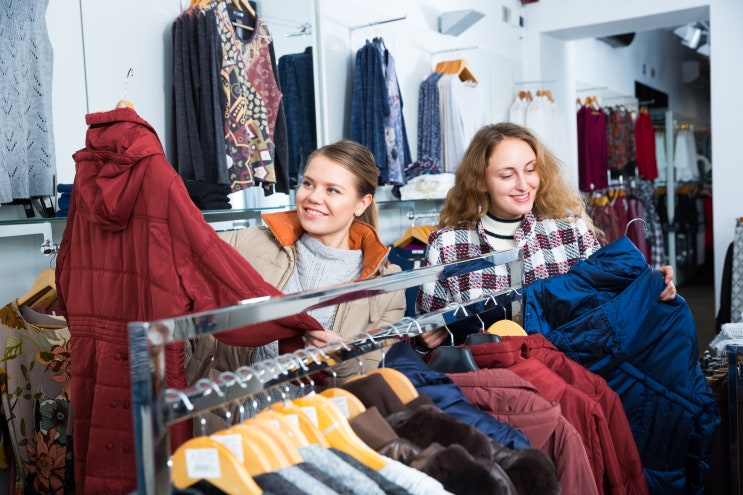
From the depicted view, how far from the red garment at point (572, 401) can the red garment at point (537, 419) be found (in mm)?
156

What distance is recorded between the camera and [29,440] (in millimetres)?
2365

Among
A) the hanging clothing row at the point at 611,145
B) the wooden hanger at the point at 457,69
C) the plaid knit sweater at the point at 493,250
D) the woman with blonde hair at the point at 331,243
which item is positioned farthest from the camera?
the hanging clothing row at the point at 611,145

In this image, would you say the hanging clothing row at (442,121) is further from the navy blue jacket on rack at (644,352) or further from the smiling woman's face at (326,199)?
the navy blue jacket on rack at (644,352)

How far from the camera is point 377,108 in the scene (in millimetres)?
4438

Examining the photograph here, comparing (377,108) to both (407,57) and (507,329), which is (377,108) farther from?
(507,329)

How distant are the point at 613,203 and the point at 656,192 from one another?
1971 mm

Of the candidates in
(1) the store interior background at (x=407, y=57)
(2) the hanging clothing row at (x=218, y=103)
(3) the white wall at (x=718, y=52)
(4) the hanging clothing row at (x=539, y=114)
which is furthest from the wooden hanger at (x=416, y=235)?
(3) the white wall at (x=718, y=52)

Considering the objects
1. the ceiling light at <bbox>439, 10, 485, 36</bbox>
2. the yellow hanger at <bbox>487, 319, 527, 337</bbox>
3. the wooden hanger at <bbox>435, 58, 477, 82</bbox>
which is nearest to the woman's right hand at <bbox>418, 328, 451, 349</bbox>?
the yellow hanger at <bbox>487, 319, 527, 337</bbox>

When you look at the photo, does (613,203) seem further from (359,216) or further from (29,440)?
(29,440)

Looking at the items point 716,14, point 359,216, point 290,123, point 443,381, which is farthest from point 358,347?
point 716,14

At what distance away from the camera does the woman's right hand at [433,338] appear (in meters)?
1.99

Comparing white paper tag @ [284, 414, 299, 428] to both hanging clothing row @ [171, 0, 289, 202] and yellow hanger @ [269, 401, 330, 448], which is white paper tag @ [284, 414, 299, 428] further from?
hanging clothing row @ [171, 0, 289, 202]

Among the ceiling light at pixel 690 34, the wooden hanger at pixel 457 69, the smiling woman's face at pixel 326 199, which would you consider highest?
the ceiling light at pixel 690 34

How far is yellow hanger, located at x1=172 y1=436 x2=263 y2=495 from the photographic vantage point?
1.01m
